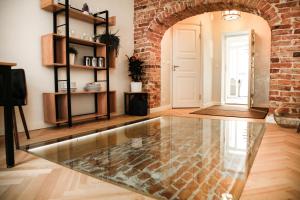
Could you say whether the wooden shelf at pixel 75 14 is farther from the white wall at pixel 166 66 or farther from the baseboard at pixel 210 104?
the baseboard at pixel 210 104

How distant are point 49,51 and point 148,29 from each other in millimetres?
1994

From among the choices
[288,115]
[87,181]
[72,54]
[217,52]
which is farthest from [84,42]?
[217,52]

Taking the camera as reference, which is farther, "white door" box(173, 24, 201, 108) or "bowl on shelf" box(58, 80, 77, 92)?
"white door" box(173, 24, 201, 108)

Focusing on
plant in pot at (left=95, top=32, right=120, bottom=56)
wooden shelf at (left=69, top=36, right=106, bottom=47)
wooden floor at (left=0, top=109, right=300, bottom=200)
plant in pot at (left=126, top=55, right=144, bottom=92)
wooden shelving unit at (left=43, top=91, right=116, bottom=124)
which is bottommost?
wooden floor at (left=0, top=109, right=300, bottom=200)

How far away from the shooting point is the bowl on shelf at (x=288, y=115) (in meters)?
2.94

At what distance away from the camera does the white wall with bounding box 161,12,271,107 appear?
5412 millimetres

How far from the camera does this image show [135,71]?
4.12 meters

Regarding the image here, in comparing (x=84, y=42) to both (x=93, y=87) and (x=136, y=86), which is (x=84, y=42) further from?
(x=136, y=86)

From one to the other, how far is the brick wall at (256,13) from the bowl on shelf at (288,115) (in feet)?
0.35

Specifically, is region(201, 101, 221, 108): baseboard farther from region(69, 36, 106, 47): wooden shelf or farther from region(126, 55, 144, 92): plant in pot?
region(69, 36, 106, 47): wooden shelf

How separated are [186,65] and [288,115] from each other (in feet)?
9.06

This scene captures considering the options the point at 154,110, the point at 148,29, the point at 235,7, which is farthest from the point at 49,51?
the point at 235,7

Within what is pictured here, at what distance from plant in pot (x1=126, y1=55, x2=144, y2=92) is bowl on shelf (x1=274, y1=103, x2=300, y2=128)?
2.18 meters

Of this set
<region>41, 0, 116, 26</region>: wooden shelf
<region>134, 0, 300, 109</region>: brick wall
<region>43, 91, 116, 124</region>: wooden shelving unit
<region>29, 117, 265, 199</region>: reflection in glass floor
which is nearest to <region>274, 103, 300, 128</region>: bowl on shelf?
<region>134, 0, 300, 109</region>: brick wall
